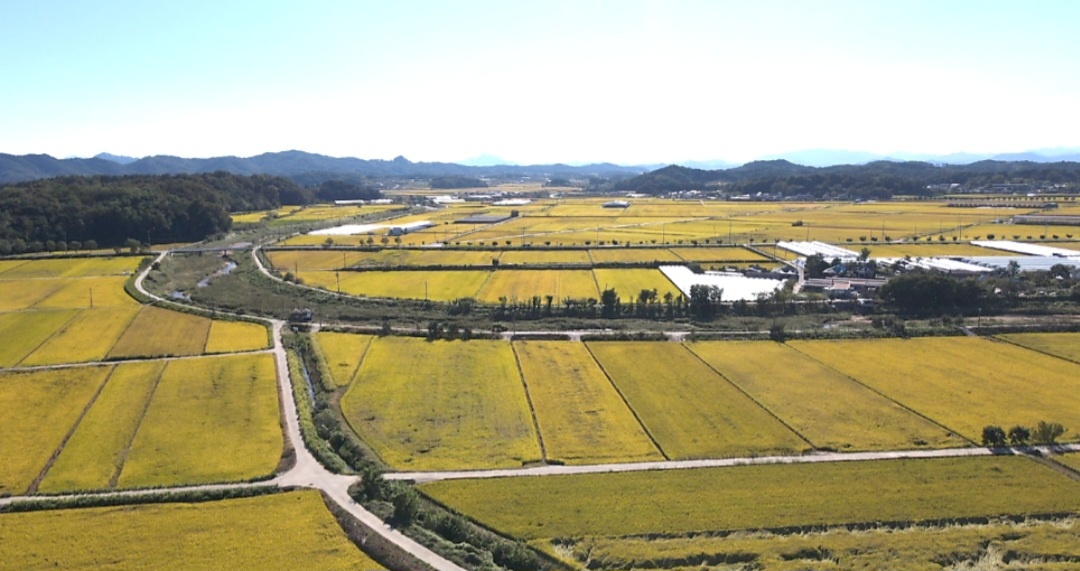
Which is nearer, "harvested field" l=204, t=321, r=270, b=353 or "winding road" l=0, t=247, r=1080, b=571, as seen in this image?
"winding road" l=0, t=247, r=1080, b=571

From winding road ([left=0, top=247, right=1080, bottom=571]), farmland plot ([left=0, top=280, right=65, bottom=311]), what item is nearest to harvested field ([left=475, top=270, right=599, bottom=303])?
winding road ([left=0, top=247, right=1080, bottom=571])

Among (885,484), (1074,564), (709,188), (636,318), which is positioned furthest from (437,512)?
(709,188)

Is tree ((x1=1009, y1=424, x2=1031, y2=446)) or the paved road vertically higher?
tree ((x1=1009, y1=424, x2=1031, y2=446))

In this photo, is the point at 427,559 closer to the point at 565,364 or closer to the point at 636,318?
the point at 565,364

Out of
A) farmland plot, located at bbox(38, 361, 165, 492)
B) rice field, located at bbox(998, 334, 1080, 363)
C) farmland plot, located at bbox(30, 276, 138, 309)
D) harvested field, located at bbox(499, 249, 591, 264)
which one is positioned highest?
harvested field, located at bbox(499, 249, 591, 264)

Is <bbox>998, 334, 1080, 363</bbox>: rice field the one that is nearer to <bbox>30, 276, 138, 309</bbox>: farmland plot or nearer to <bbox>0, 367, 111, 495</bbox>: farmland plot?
<bbox>0, 367, 111, 495</bbox>: farmland plot

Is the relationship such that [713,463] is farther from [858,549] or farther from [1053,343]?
[1053,343]

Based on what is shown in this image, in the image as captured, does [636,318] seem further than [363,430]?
Yes

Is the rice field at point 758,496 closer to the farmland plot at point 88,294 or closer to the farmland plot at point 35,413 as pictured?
the farmland plot at point 35,413
